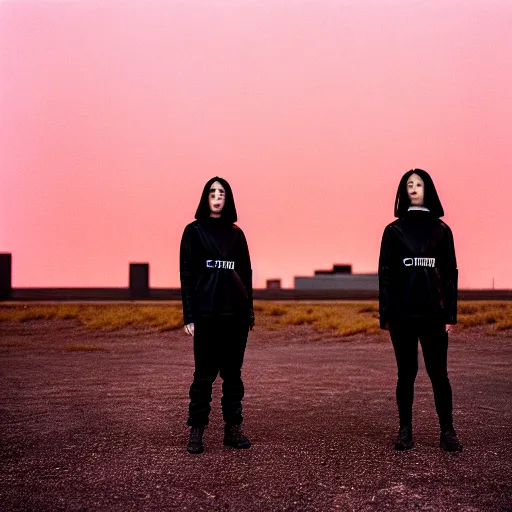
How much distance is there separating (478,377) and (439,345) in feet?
16.4

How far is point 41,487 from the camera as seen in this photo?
171 inches

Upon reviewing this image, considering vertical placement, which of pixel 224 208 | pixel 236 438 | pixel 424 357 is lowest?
pixel 236 438

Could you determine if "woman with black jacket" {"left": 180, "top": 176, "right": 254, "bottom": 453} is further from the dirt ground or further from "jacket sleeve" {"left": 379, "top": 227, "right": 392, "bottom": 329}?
"jacket sleeve" {"left": 379, "top": 227, "right": 392, "bottom": 329}

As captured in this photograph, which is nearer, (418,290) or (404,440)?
(418,290)

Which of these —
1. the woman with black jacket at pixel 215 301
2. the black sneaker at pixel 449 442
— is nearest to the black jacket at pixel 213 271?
the woman with black jacket at pixel 215 301

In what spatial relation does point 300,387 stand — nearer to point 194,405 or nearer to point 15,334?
point 194,405

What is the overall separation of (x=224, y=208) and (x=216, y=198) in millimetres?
126

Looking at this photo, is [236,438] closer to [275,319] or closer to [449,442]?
[449,442]

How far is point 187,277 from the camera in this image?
530 cm

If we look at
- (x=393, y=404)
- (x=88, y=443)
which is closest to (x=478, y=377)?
(x=393, y=404)

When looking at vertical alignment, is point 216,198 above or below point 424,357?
above

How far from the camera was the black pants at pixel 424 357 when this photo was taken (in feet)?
16.8

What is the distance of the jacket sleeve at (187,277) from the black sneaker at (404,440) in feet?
6.37

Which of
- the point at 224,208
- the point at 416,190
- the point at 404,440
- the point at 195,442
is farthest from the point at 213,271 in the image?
the point at 404,440
